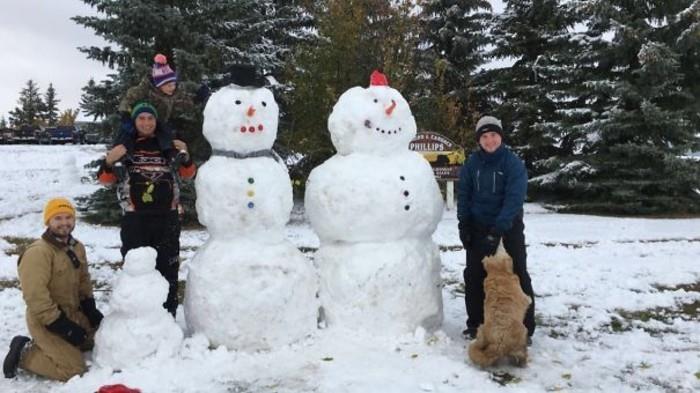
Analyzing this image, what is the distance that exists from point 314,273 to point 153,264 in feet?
3.88

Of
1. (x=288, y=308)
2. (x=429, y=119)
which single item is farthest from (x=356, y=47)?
(x=288, y=308)

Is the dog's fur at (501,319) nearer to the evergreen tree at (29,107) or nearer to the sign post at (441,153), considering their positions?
the sign post at (441,153)

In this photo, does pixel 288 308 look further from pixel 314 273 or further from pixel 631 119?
pixel 631 119

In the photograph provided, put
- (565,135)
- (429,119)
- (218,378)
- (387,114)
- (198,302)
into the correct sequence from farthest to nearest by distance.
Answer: (565,135), (429,119), (387,114), (198,302), (218,378)

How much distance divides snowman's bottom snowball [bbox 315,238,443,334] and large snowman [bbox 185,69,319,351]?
197 mm

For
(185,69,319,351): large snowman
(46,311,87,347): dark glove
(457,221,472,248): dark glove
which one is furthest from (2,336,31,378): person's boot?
(457,221,472,248): dark glove

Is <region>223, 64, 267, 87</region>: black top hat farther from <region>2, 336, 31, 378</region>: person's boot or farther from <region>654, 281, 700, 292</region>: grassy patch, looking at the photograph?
<region>654, 281, 700, 292</region>: grassy patch

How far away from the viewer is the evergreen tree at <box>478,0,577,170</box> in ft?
50.1

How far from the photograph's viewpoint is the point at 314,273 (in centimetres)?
459

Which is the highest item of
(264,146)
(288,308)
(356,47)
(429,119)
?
(356,47)

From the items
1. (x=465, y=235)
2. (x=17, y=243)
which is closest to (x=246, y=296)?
(x=465, y=235)

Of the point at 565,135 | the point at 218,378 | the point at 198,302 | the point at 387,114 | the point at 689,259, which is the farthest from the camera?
the point at 565,135

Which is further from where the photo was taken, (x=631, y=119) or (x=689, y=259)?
(x=631, y=119)

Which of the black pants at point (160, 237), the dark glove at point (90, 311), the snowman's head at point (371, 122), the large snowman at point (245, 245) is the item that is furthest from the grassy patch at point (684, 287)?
the dark glove at point (90, 311)
